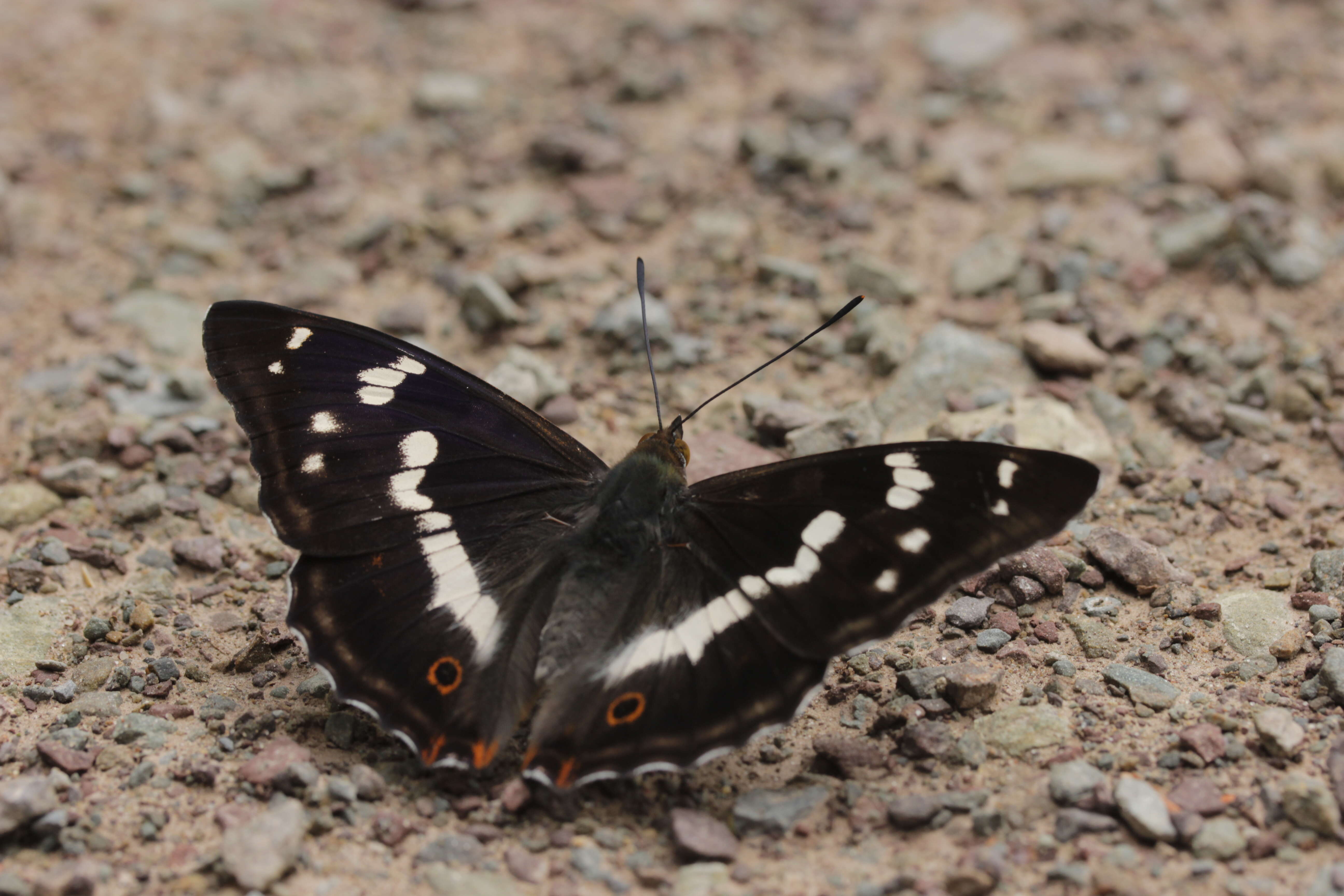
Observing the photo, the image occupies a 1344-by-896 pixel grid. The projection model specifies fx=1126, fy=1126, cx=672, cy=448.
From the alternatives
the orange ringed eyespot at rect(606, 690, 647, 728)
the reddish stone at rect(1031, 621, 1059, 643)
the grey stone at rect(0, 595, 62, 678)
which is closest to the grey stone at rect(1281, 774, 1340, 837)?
the reddish stone at rect(1031, 621, 1059, 643)

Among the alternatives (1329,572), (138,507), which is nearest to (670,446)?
(138,507)

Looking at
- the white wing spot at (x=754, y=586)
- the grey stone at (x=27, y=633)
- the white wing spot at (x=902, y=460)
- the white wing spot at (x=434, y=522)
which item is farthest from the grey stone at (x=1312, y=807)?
the grey stone at (x=27, y=633)

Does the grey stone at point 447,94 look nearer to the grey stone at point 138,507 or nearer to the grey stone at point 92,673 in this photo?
the grey stone at point 138,507

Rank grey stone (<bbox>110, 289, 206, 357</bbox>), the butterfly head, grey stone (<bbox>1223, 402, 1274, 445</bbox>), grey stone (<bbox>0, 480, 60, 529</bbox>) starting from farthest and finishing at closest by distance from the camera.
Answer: grey stone (<bbox>110, 289, 206, 357</bbox>) < grey stone (<bbox>1223, 402, 1274, 445</bbox>) < grey stone (<bbox>0, 480, 60, 529</bbox>) < the butterfly head

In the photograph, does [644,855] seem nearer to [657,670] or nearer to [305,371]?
[657,670]

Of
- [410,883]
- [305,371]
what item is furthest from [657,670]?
[305,371]

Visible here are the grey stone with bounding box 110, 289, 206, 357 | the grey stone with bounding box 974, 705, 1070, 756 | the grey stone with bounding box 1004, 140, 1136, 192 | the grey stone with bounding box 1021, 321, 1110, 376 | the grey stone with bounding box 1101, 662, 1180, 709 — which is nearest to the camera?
the grey stone with bounding box 974, 705, 1070, 756

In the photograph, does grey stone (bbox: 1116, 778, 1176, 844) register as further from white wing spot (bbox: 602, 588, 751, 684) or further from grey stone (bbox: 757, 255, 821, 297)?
grey stone (bbox: 757, 255, 821, 297)
